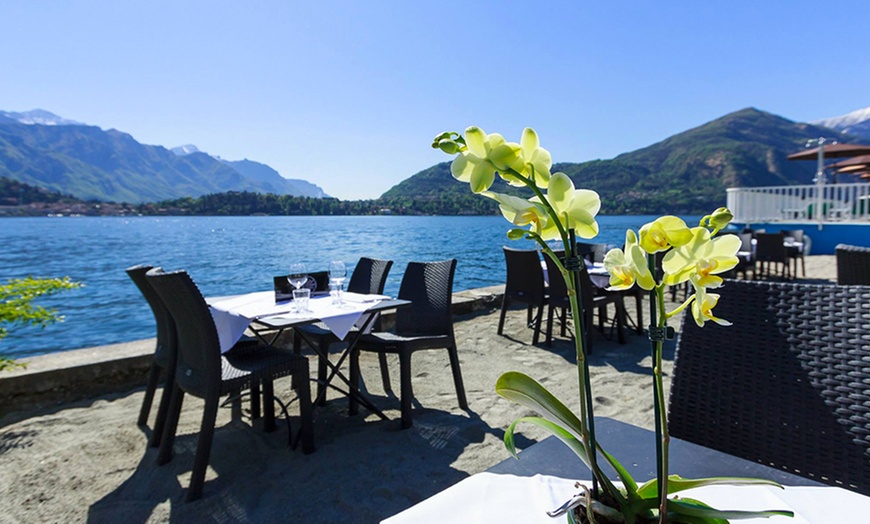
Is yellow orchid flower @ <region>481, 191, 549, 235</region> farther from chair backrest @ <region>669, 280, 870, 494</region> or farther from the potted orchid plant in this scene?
chair backrest @ <region>669, 280, 870, 494</region>

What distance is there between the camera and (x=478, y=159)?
19.3 inches

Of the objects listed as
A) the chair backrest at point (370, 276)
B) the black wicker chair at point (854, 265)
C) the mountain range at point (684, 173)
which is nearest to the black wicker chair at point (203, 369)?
the chair backrest at point (370, 276)

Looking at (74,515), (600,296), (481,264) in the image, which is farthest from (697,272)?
(481,264)

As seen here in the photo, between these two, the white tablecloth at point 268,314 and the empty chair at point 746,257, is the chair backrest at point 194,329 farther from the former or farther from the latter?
the empty chair at point 746,257

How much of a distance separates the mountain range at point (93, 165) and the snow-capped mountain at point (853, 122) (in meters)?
133

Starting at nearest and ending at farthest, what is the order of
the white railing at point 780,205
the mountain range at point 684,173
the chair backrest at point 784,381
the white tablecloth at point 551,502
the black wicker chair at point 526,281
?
the white tablecloth at point 551,502 → the chair backrest at point 784,381 → the black wicker chair at point 526,281 → the white railing at point 780,205 → the mountain range at point 684,173

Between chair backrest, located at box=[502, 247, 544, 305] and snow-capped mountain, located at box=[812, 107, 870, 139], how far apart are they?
151478mm

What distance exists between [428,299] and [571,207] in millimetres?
2775

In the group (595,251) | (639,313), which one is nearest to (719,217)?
(639,313)

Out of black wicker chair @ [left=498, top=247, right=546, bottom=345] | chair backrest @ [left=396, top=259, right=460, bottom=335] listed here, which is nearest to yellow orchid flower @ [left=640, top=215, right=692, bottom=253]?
chair backrest @ [left=396, top=259, right=460, bottom=335]

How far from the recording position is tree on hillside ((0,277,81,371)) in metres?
2.91

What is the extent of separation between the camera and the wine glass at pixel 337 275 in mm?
3010

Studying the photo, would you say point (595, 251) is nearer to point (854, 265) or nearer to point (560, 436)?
point (854, 265)

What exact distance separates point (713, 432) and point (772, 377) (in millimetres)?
193
